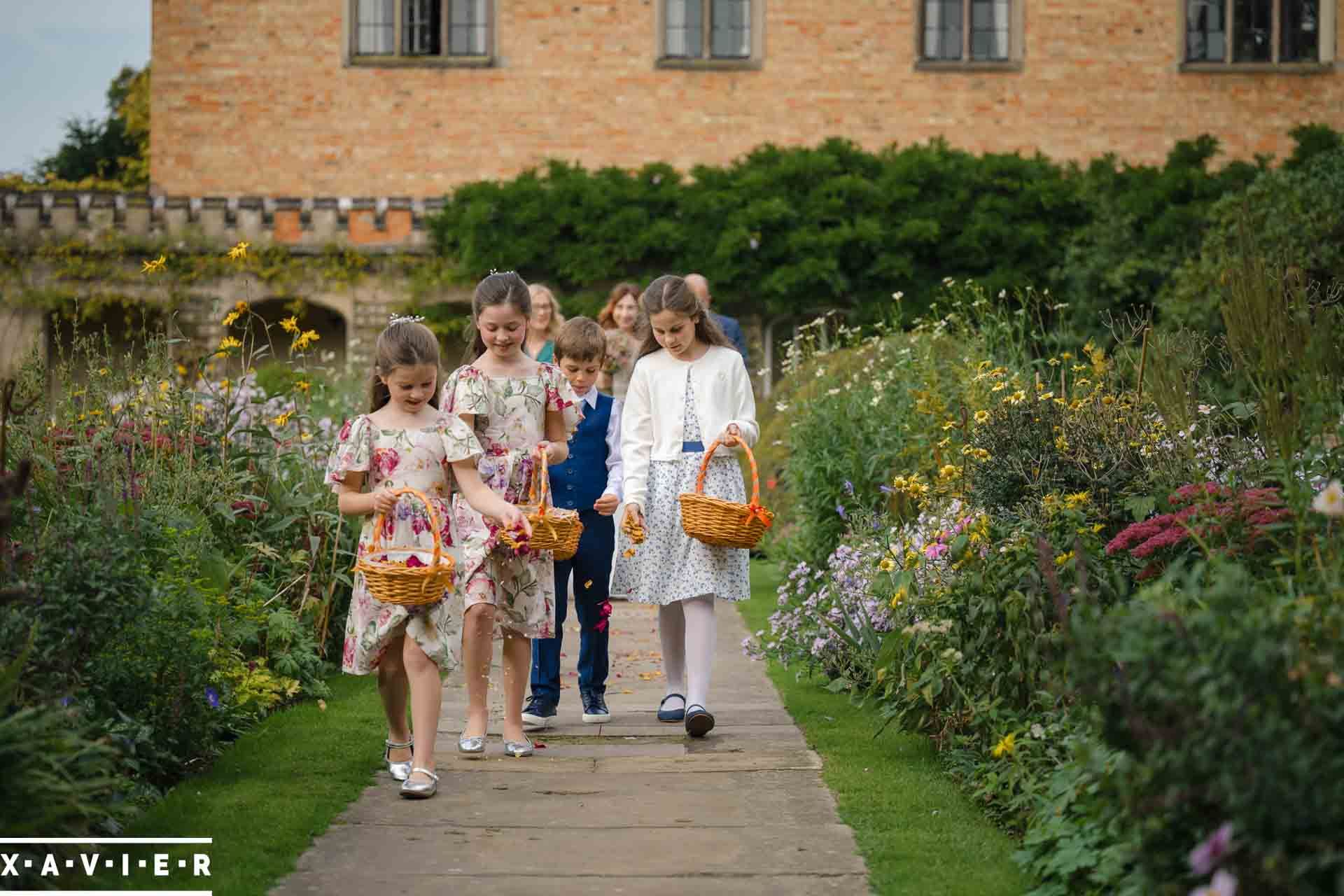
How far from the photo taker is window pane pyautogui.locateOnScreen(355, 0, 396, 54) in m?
21.9

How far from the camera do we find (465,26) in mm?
22000

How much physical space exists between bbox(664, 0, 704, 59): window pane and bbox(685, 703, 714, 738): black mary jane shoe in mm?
17525

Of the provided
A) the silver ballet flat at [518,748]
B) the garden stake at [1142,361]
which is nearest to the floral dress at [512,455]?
the silver ballet flat at [518,748]

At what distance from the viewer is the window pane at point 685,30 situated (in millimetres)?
22000

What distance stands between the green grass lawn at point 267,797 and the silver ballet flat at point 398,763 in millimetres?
72

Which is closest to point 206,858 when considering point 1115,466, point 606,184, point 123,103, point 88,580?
point 88,580

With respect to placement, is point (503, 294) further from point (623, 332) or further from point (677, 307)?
point (623, 332)

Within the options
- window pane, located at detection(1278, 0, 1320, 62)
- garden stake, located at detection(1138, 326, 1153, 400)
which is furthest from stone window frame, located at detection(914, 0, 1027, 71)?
garden stake, located at detection(1138, 326, 1153, 400)

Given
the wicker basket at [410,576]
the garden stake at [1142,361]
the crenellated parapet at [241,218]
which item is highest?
the crenellated parapet at [241,218]

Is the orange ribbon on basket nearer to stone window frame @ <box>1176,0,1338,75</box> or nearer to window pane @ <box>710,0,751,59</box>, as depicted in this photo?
window pane @ <box>710,0,751,59</box>

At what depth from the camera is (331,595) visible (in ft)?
23.4

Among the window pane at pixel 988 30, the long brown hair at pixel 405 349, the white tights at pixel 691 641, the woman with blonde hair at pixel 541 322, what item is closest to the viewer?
the long brown hair at pixel 405 349

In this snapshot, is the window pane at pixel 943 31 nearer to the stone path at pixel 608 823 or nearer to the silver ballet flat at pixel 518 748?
the stone path at pixel 608 823

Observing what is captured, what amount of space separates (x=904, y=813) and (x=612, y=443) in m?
2.26
